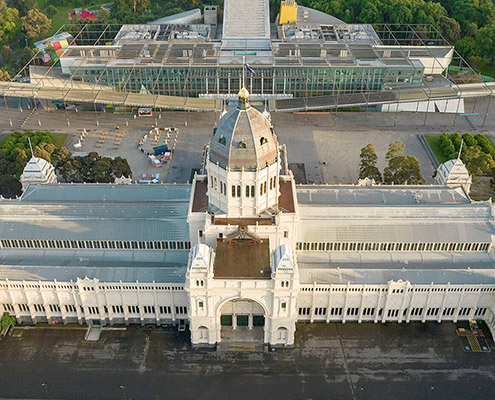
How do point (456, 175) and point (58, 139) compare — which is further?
point (58, 139)

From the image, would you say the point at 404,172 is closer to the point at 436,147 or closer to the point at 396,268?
the point at 436,147

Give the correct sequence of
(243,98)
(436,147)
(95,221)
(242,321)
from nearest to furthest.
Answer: (243,98)
(242,321)
(95,221)
(436,147)

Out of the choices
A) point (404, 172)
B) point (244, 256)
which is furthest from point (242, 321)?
point (404, 172)

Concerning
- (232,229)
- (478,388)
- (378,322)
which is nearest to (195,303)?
(232,229)

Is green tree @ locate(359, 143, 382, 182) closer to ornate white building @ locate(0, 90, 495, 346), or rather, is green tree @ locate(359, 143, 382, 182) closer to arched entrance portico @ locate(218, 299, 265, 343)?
ornate white building @ locate(0, 90, 495, 346)

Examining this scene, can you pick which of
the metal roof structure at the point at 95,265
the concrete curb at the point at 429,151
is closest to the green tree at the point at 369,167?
the concrete curb at the point at 429,151

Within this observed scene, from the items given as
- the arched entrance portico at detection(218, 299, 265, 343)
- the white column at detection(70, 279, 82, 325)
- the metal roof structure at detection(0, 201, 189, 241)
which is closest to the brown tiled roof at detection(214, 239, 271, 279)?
the arched entrance portico at detection(218, 299, 265, 343)
